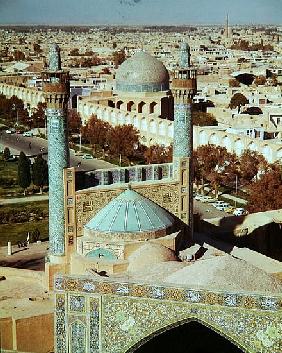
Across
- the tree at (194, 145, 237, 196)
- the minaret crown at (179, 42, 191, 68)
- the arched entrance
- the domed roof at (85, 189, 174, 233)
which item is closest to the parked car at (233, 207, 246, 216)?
the tree at (194, 145, 237, 196)

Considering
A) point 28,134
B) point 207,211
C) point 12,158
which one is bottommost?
point 207,211

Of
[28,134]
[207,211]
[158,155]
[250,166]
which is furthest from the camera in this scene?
[28,134]

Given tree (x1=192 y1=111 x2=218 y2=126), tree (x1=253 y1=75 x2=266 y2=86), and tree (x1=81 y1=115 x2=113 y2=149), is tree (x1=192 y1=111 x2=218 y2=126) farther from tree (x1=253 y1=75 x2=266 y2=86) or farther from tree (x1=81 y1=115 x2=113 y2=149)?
tree (x1=253 y1=75 x2=266 y2=86)

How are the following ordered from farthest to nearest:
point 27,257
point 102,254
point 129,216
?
point 27,257 → point 129,216 → point 102,254

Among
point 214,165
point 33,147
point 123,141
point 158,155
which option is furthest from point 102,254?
point 33,147

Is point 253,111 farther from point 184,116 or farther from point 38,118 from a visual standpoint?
point 184,116

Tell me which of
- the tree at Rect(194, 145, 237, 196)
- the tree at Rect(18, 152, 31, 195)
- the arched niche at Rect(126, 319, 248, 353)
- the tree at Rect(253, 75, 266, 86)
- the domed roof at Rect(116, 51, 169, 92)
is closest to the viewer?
the arched niche at Rect(126, 319, 248, 353)

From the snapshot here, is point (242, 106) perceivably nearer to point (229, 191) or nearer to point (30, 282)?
point (229, 191)
